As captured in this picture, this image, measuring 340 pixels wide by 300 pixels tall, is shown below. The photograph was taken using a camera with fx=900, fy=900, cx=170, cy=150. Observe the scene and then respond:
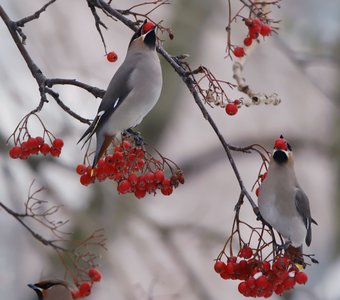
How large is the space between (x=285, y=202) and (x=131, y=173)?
0.66 metres

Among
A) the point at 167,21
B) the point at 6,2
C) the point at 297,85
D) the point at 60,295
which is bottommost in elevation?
the point at 60,295

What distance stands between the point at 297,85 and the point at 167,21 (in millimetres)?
2048

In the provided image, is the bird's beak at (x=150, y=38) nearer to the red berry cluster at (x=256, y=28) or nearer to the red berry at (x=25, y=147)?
the red berry cluster at (x=256, y=28)

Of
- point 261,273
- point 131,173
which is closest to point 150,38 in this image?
point 131,173

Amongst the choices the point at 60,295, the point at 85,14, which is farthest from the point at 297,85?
the point at 60,295

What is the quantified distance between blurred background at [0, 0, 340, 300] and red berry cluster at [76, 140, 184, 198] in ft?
8.10

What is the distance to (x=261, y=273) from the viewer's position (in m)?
2.34

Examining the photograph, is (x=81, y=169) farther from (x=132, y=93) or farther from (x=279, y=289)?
(x=279, y=289)

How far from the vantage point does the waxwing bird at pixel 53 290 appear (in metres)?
3.41

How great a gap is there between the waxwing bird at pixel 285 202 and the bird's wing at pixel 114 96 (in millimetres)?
489

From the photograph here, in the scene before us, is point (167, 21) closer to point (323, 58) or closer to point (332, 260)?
point (323, 58)

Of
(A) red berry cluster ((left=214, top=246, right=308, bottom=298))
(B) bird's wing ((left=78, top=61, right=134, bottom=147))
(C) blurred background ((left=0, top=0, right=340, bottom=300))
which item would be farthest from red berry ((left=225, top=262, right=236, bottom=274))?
(C) blurred background ((left=0, top=0, right=340, bottom=300))

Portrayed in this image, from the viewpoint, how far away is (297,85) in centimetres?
871

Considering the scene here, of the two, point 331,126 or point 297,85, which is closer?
point 331,126
